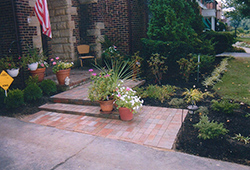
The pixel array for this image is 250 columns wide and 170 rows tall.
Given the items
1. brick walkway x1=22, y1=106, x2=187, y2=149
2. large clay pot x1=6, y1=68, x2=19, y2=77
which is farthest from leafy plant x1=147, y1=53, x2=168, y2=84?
large clay pot x1=6, y1=68, x2=19, y2=77

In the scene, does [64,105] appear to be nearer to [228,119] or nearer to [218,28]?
[228,119]

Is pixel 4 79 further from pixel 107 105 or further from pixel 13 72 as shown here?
pixel 107 105

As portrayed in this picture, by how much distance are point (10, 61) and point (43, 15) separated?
5.89 ft

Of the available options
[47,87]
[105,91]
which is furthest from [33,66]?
[105,91]

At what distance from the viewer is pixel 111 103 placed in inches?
212

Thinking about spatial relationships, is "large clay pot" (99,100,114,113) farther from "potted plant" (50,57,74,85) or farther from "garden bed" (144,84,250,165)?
"potted plant" (50,57,74,85)

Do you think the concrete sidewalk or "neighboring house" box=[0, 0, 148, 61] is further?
"neighboring house" box=[0, 0, 148, 61]

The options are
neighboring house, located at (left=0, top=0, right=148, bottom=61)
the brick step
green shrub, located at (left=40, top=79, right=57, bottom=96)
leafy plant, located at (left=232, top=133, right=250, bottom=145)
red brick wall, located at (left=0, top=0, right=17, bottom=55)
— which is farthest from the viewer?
neighboring house, located at (left=0, top=0, right=148, bottom=61)

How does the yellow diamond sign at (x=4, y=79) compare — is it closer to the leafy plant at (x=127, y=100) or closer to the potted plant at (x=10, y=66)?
the potted plant at (x=10, y=66)

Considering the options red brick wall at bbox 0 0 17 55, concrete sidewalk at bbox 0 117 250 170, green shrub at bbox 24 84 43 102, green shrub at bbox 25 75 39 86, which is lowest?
concrete sidewalk at bbox 0 117 250 170

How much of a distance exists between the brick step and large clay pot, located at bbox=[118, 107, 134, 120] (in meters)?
0.19

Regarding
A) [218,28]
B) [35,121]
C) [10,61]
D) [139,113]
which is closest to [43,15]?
[10,61]

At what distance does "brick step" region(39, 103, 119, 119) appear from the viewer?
5367 mm

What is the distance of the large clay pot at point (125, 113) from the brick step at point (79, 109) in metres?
0.19
